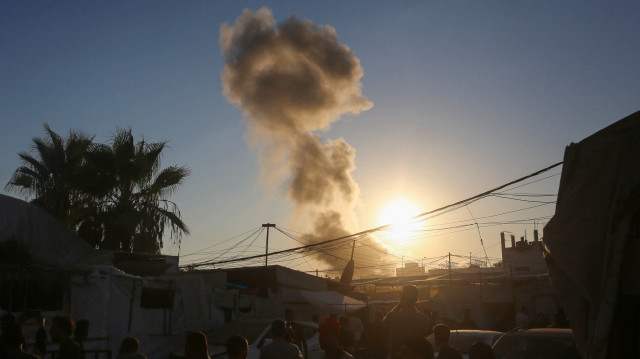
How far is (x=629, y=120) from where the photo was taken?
11.6ft

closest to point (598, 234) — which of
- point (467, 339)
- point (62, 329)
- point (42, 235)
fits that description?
point (62, 329)

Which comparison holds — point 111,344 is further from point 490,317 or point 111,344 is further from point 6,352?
point 490,317

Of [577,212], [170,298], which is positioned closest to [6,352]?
[577,212]

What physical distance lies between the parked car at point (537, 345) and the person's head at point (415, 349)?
3.59 meters

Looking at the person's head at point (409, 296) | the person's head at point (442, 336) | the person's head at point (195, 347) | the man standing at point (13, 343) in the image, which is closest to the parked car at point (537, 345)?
the person's head at point (409, 296)

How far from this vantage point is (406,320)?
6934 mm

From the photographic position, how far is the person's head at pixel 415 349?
4.70m

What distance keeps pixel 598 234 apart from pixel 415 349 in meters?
Result: 1.93

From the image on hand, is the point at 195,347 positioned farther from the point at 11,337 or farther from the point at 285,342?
the point at 11,337

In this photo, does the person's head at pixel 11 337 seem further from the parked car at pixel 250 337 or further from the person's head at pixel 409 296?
the parked car at pixel 250 337

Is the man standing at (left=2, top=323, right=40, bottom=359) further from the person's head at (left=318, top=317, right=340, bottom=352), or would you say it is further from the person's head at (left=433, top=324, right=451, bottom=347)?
the person's head at (left=433, top=324, right=451, bottom=347)

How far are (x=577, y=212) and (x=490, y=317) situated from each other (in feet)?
80.0

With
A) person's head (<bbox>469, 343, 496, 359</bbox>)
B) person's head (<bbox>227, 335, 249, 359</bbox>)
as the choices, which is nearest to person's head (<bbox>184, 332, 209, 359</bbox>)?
person's head (<bbox>227, 335, 249, 359</bbox>)

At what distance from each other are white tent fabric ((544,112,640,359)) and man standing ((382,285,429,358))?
324cm
